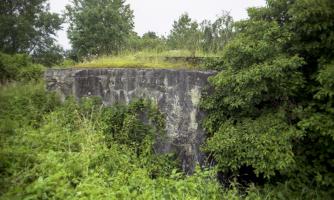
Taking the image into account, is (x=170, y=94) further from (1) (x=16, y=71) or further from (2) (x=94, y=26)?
(2) (x=94, y=26)

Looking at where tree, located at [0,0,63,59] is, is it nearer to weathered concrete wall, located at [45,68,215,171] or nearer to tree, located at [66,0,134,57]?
tree, located at [66,0,134,57]

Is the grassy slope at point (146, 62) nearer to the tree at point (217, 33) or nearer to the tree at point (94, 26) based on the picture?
the tree at point (217, 33)

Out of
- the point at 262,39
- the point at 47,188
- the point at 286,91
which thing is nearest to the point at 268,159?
the point at 286,91

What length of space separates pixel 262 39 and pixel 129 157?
118 inches

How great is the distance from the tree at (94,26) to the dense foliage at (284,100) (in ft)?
34.4

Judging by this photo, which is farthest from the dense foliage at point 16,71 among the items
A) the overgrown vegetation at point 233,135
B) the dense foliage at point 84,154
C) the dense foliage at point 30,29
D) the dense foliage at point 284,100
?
the dense foliage at point 284,100

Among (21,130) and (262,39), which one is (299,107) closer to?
(262,39)

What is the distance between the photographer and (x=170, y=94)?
638cm

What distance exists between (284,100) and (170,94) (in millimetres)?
2175

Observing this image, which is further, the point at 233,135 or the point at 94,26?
the point at 94,26

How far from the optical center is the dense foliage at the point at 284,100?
477cm

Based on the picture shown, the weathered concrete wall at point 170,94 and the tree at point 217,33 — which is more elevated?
the tree at point 217,33

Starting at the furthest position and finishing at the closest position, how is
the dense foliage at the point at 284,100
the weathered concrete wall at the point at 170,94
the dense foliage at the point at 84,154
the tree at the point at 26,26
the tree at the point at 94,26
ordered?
the tree at the point at 26,26, the tree at the point at 94,26, the weathered concrete wall at the point at 170,94, the dense foliage at the point at 284,100, the dense foliage at the point at 84,154

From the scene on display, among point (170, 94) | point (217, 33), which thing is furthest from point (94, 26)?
point (170, 94)
